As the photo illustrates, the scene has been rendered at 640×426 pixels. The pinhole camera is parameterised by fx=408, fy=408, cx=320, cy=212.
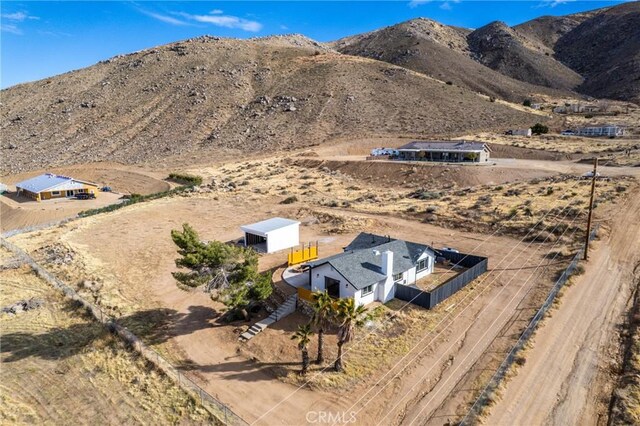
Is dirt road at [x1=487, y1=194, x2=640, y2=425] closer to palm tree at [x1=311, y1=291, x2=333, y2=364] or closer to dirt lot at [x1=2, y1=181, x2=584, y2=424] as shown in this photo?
dirt lot at [x1=2, y1=181, x2=584, y2=424]

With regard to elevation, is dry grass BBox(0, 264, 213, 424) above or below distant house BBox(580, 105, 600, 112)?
below

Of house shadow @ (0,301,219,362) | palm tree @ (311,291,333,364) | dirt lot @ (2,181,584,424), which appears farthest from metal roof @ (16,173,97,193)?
palm tree @ (311,291,333,364)

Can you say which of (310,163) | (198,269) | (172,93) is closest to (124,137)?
(172,93)

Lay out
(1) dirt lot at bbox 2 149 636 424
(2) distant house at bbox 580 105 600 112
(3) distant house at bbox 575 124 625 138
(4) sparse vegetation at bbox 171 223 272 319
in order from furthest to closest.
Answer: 1. (2) distant house at bbox 580 105 600 112
2. (3) distant house at bbox 575 124 625 138
3. (4) sparse vegetation at bbox 171 223 272 319
4. (1) dirt lot at bbox 2 149 636 424

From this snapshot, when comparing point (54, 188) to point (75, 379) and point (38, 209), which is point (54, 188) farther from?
point (75, 379)

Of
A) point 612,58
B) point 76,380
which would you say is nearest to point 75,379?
point 76,380

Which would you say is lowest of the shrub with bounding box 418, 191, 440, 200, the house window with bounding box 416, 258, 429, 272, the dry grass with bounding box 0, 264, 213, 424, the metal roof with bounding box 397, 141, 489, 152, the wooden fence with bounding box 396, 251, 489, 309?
the dry grass with bounding box 0, 264, 213, 424

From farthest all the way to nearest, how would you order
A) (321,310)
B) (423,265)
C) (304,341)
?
(423,265) → (321,310) → (304,341)
